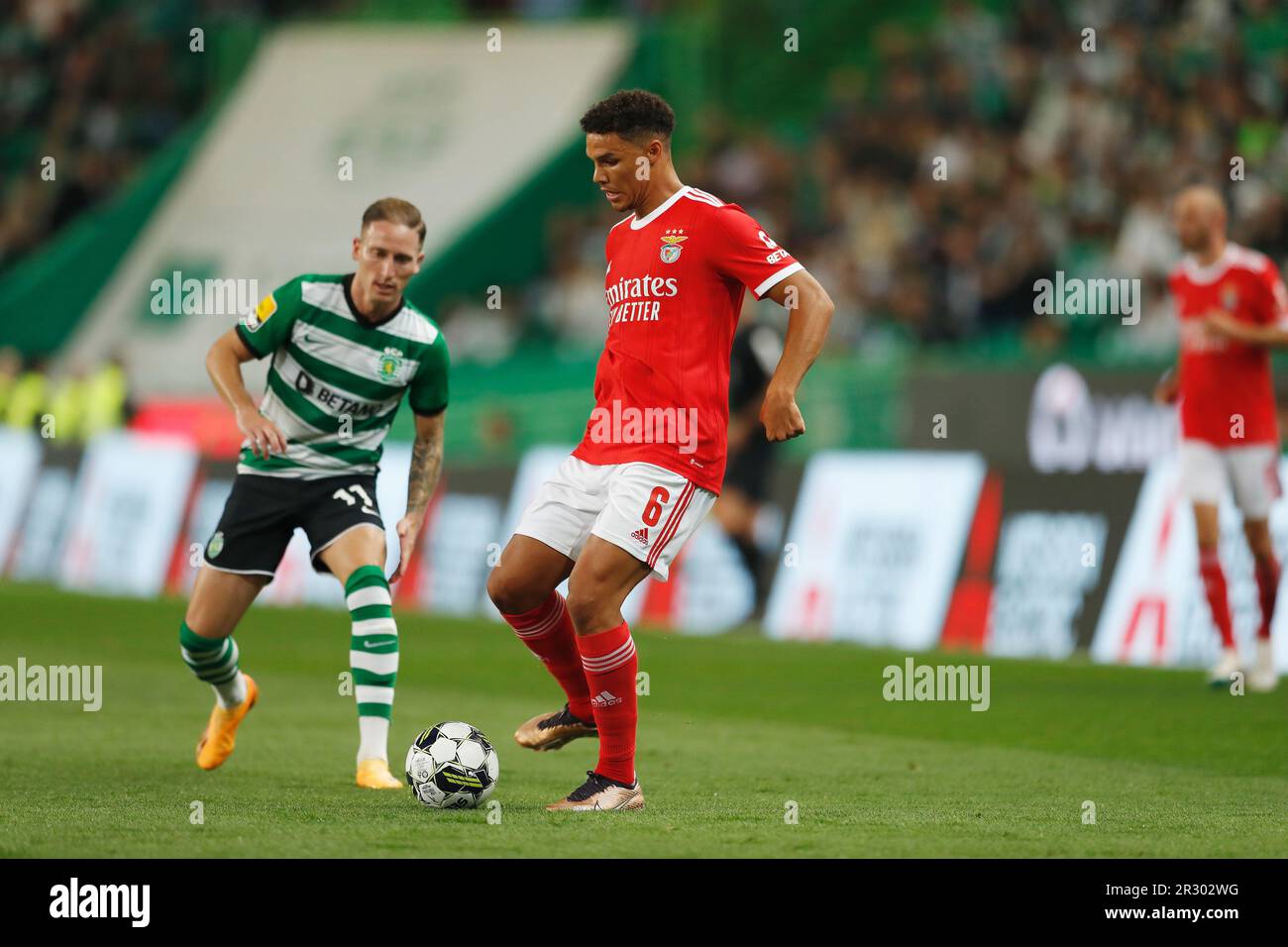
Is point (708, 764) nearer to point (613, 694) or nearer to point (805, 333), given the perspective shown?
point (613, 694)

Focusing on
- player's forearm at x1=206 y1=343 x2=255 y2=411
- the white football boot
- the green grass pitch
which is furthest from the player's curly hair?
the white football boot

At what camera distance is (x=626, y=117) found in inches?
286

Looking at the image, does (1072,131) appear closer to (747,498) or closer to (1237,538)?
(747,498)

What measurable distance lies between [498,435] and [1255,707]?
446 inches

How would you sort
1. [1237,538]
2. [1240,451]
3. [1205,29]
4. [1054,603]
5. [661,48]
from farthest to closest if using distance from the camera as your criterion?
1. [661,48]
2. [1205,29]
3. [1054,603]
4. [1237,538]
5. [1240,451]

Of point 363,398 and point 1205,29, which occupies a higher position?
point 1205,29

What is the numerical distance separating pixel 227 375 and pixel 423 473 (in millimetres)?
872

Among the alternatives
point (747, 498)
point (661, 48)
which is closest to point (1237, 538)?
point (747, 498)

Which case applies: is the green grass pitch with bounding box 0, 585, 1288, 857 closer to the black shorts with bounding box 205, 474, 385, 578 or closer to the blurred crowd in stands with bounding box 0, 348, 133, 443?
the black shorts with bounding box 205, 474, 385, 578
